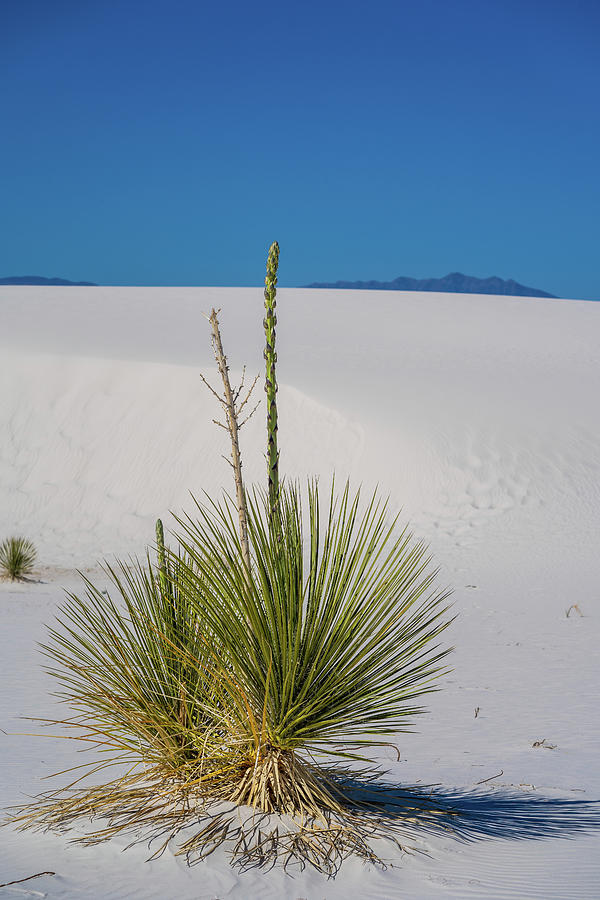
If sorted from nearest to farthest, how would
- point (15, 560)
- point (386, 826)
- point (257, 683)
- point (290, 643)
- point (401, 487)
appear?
point (290, 643)
point (257, 683)
point (386, 826)
point (15, 560)
point (401, 487)

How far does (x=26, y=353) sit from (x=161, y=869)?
23.6 metres

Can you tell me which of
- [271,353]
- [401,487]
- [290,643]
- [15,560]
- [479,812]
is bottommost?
[479,812]

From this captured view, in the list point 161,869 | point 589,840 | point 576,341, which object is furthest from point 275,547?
point 576,341

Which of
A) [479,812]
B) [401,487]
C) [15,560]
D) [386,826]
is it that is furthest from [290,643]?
[401,487]

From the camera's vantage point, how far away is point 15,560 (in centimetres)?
1473

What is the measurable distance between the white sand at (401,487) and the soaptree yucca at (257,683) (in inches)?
9.6

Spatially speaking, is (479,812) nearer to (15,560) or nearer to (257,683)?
(257,683)

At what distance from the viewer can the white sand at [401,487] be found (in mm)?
4027

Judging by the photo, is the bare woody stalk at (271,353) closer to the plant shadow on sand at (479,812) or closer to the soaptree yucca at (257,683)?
the soaptree yucca at (257,683)

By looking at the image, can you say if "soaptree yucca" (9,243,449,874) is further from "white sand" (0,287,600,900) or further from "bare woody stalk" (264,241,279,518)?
"white sand" (0,287,600,900)

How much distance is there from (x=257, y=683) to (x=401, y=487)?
15.7 m

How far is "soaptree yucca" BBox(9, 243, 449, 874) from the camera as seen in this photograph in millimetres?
3797

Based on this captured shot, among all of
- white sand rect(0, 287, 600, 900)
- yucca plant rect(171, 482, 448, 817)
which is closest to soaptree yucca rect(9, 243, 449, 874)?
yucca plant rect(171, 482, 448, 817)

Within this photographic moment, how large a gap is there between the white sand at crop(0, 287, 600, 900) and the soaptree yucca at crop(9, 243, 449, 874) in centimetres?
24
